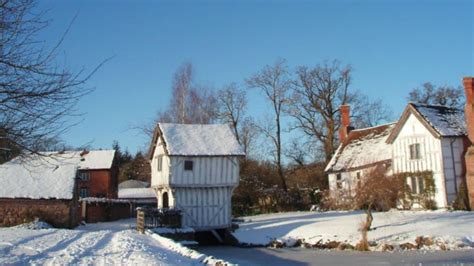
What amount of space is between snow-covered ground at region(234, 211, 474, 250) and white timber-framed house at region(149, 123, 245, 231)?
7.04 feet

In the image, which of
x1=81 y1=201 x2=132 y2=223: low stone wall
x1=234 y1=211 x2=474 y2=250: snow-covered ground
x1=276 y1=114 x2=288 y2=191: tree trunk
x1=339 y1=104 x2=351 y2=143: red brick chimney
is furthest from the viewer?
x1=276 y1=114 x2=288 y2=191: tree trunk

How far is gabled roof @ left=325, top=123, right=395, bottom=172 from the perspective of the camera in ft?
116

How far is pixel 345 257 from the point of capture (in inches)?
751

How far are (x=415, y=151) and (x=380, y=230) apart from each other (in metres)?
9.84

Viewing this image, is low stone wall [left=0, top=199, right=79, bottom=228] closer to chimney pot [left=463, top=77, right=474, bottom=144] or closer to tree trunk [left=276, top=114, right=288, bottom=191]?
tree trunk [left=276, top=114, right=288, bottom=191]

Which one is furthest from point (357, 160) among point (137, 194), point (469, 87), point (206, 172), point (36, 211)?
point (137, 194)

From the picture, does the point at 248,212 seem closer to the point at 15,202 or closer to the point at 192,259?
the point at 15,202

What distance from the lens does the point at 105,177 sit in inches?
2014

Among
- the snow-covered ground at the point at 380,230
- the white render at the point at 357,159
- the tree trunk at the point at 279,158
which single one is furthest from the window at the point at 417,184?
the tree trunk at the point at 279,158

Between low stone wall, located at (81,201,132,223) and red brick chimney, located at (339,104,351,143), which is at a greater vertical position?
red brick chimney, located at (339,104,351,143)

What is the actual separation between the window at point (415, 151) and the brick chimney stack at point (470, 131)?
2.94 m

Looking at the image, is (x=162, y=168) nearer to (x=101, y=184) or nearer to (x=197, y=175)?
(x=197, y=175)

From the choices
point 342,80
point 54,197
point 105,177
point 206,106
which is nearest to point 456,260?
point 54,197

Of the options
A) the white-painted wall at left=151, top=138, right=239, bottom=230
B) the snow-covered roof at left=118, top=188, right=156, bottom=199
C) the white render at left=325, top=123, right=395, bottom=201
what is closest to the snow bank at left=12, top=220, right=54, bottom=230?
the white-painted wall at left=151, top=138, right=239, bottom=230
